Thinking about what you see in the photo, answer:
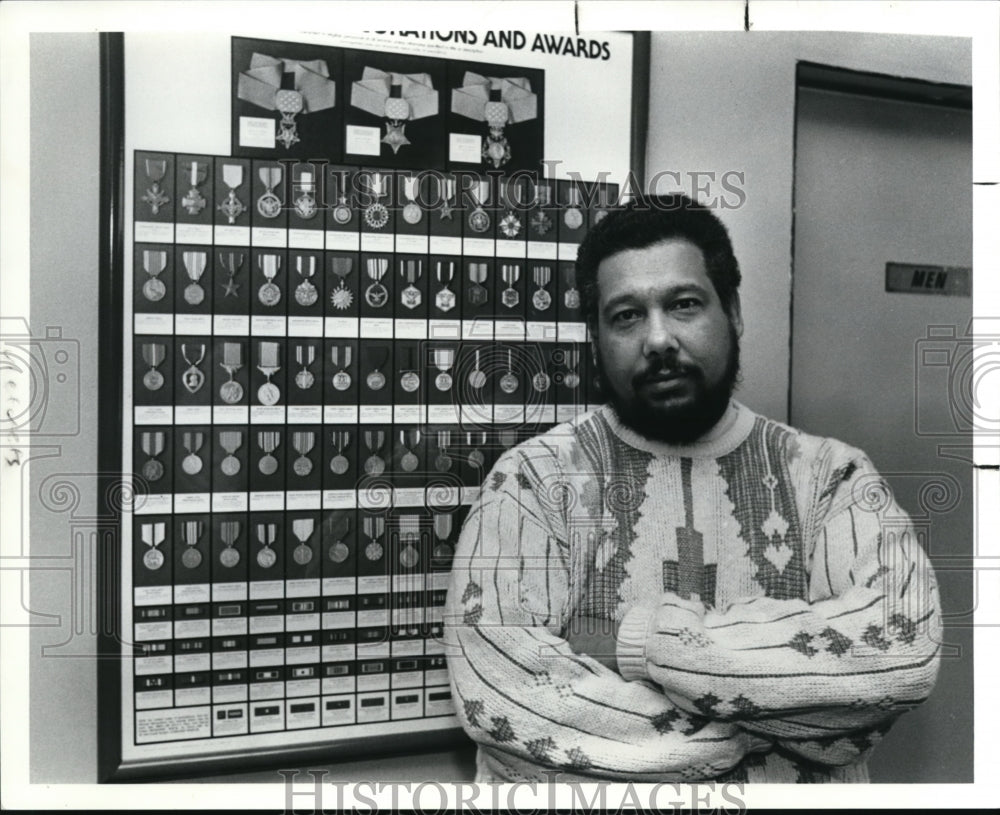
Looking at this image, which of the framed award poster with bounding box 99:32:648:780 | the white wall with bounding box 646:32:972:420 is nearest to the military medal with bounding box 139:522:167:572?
the framed award poster with bounding box 99:32:648:780

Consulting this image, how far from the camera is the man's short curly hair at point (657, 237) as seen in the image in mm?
835

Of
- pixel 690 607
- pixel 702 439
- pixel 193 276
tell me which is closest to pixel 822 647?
pixel 690 607

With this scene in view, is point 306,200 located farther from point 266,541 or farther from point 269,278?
point 266,541

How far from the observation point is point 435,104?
0.84 m

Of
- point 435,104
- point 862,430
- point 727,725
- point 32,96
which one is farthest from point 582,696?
point 32,96

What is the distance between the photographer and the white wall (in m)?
0.86

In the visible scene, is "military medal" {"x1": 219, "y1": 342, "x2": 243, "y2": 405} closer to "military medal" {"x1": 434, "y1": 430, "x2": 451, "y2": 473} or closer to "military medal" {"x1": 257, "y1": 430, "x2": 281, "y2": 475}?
"military medal" {"x1": 257, "y1": 430, "x2": 281, "y2": 475}

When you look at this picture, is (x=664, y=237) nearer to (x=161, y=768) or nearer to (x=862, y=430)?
(x=862, y=430)

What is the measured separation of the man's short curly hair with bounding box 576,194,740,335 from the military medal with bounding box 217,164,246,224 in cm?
36

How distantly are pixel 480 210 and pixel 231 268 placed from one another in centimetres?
26

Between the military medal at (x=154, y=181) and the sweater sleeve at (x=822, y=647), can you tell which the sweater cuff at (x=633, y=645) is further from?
the military medal at (x=154, y=181)

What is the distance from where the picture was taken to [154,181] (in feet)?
2.65

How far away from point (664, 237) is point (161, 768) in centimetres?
76

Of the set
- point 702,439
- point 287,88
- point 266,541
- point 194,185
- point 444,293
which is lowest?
point 266,541
